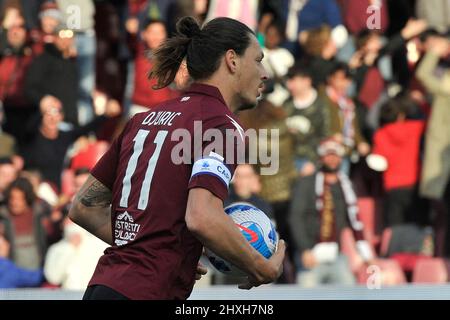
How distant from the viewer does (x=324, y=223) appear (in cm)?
1011

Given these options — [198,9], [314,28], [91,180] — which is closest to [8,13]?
[198,9]

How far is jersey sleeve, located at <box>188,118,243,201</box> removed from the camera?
14.3 ft

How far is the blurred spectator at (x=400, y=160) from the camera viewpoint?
10406 millimetres

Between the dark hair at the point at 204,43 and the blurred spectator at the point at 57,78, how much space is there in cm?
632

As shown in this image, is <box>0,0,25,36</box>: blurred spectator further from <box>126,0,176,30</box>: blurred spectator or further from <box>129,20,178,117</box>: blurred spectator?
<box>129,20,178,117</box>: blurred spectator

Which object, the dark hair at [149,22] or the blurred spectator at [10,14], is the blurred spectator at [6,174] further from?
the dark hair at [149,22]

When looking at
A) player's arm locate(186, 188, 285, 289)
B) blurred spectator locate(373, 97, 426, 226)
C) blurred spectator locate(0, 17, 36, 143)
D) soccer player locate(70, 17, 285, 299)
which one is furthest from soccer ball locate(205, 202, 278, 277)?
blurred spectator locate(0, 17, 36, 143)

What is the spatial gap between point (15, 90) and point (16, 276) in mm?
2090

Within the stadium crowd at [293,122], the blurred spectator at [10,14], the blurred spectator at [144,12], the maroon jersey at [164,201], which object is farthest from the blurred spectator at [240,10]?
the maroon jersey at [164,201]

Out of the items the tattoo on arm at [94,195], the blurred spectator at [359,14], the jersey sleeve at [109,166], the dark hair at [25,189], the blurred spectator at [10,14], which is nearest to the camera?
the jersey sleeve at [109,166]

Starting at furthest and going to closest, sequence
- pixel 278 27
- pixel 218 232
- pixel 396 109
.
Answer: pixel 278 27 < pixel 396 109 < pixel 218 232

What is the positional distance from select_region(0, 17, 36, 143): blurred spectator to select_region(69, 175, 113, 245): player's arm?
20.4 feet

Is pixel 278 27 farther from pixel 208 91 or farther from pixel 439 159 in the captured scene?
pixel 208 91

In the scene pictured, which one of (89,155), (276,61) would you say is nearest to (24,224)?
(89,155)
